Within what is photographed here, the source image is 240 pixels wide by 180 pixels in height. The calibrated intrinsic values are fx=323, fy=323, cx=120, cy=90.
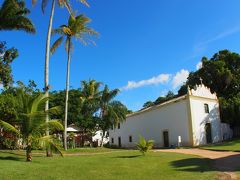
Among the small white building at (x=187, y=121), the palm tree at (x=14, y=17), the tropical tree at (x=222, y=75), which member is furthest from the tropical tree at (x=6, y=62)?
the tropical tree at (x=222, y=75)

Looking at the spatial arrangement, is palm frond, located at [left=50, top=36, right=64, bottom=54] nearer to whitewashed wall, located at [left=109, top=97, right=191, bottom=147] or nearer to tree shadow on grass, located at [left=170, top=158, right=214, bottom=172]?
whitewashed wall, located at [left=109, top=97, right=191, bottom=147]

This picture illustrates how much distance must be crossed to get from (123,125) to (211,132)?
1594 centimetres

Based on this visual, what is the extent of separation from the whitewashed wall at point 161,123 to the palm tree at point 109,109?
2.37 m

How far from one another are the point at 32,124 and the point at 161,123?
24.0m

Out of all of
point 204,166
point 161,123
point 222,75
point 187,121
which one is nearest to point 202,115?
point 187,121

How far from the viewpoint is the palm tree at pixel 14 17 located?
74.8ft

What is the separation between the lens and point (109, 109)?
42.8m

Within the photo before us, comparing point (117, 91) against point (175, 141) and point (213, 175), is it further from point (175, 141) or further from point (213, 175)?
point (213, 175)

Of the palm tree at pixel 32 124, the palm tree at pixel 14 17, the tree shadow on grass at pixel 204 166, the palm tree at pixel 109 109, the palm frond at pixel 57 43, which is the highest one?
the palm tree at pixel 14 17

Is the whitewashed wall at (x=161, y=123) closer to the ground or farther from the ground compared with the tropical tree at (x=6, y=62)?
closer to the ground

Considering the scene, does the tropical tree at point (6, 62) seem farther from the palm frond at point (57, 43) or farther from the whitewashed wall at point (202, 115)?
the whitewashed wall at point (202, 115)

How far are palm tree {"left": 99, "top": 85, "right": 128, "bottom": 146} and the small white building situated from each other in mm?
4309

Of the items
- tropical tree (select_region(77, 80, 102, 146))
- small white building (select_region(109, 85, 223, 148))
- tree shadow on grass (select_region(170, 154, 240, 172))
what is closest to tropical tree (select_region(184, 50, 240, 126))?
small white building (select_region(109, 85, 223, 148))

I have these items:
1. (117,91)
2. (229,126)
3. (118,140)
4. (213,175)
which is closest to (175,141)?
(229,126)
